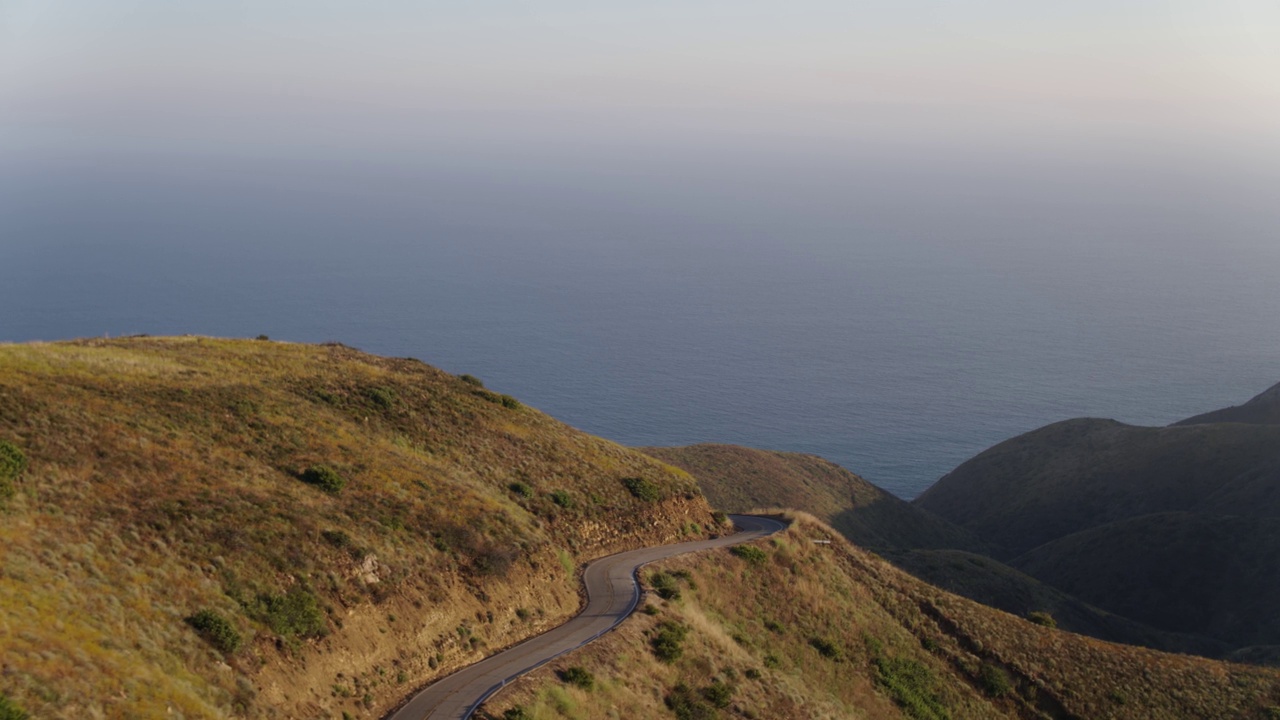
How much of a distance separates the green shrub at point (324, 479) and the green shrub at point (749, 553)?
17.0 meters

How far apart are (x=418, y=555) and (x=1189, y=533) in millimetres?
71076

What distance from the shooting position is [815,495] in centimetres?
9250

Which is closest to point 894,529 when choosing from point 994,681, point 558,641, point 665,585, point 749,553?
point 994,681

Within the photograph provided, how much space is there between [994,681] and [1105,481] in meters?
70.0

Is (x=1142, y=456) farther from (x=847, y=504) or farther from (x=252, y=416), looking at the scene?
(x=252, y=416)

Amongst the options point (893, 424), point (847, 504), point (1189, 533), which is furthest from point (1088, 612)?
point (893, 424)

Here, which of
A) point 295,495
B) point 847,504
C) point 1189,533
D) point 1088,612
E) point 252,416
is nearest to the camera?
point 295,495

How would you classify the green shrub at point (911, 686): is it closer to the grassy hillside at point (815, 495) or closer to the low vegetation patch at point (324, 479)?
the low vegetation patch at point (324, 479)

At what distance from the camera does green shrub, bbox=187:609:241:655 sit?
20.8 m

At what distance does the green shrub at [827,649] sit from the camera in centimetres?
3572

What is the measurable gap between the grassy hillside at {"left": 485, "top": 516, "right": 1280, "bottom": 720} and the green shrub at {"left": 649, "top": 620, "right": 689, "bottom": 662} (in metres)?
0.05

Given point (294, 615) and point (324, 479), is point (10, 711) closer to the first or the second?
point (294, 615)

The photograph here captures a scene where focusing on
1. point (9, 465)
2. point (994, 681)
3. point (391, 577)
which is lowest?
point (994, 681)

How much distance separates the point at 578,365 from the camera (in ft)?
653
